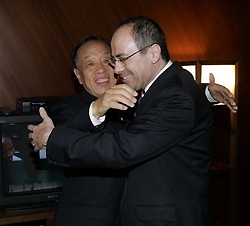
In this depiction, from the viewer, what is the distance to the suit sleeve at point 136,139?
160 cm

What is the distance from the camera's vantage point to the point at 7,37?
3.27 meters

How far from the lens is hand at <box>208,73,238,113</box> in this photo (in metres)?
2.09

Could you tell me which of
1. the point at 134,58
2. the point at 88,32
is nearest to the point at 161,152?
the point at 134,58

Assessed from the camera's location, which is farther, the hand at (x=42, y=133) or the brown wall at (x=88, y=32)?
the brown wall at (x=88, y=32)

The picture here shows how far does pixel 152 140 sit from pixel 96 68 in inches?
32.2

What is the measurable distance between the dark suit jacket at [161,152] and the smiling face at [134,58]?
63mm

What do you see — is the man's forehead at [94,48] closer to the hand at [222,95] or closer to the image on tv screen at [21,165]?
the hand at [222,95]

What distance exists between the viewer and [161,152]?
5.51 ft

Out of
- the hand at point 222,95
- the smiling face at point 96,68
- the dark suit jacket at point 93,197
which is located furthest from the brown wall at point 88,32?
the hand at point 222,95

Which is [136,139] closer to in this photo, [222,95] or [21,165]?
[222,95]

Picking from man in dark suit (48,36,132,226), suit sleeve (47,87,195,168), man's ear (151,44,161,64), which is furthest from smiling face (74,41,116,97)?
suit sleeve (47,87,195,168)

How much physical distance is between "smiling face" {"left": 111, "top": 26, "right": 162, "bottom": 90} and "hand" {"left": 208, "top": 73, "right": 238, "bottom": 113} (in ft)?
1.47

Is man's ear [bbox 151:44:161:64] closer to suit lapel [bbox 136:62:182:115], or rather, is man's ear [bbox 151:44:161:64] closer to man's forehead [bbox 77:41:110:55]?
suit lapel [bbox 136:62:182:115]

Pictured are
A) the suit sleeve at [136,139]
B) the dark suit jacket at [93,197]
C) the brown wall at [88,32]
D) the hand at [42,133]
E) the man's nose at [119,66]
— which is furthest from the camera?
the brown wall at [88,32]
